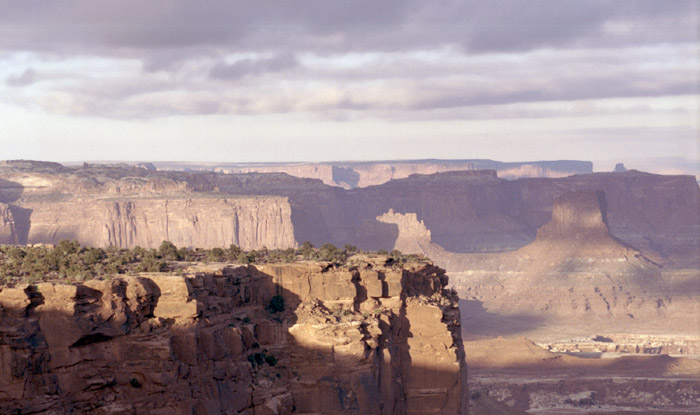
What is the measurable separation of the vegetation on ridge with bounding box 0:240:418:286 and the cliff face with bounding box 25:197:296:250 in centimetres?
9228

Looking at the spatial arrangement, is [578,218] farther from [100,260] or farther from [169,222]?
[100,260]

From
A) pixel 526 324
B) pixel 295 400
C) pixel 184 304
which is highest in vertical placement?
pixel 184 304

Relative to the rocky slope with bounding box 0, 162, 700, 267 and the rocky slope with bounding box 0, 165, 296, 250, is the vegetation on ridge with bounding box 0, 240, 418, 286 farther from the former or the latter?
the rocky slope with bounding box 0, 162, 700, 267

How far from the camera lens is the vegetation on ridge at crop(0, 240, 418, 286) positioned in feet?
102

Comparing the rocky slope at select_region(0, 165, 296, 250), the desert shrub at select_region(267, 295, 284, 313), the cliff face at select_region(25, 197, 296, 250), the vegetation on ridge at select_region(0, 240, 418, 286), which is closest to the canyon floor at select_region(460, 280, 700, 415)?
the vegetation on ridge at select_region(0, 240, 418, 286)

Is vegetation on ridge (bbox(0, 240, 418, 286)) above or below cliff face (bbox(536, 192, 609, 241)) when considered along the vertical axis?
above

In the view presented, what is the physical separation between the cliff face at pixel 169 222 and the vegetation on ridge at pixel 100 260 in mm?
92281

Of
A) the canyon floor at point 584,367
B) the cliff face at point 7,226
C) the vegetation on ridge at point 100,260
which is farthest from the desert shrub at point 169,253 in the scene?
the cliff face at point 7,226

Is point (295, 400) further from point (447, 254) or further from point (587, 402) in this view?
point (447, 254)

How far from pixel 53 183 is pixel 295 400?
116 meters

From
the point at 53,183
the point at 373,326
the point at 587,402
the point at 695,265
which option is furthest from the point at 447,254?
the point at 373,326

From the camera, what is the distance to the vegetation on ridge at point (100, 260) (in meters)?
31.0

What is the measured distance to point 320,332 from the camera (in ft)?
112

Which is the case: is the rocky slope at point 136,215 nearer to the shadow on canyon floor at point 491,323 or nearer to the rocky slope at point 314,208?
the rocky slope at point 314,208
